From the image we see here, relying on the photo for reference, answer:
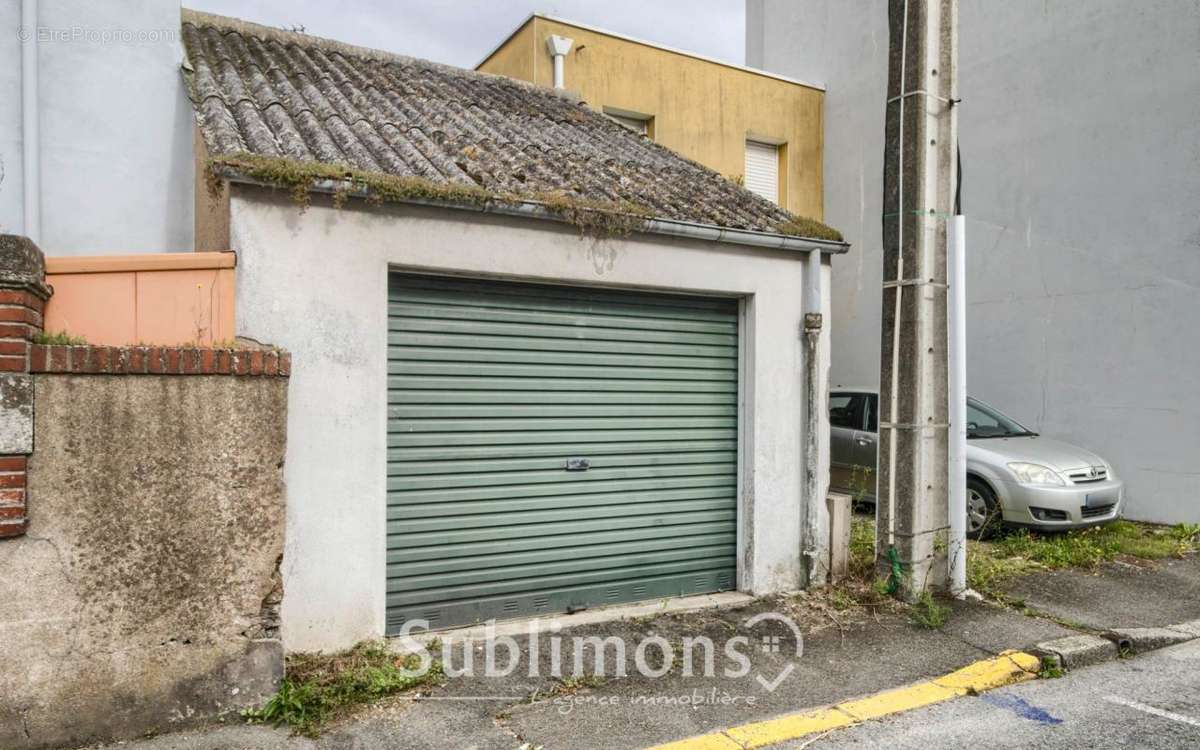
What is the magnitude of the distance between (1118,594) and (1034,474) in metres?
1.77

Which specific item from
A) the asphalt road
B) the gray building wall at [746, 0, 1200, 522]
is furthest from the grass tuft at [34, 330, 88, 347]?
the gray building wall at [746, 0, 1200, 522]

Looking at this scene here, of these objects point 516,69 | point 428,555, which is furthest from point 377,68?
point 428,555

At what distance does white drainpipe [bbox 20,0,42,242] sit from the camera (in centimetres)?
570

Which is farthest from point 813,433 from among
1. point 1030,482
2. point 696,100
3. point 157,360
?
point 696,100

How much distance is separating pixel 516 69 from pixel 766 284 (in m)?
7.08

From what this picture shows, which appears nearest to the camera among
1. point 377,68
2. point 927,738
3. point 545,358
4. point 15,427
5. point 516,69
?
point 15,427

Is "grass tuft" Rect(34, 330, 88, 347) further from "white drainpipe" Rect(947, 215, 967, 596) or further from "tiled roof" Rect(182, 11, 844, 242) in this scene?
"white drainpipe" Rect(947, 215, 967, 596)

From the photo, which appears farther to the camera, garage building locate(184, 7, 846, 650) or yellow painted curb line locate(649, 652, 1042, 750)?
garage building locate(184, 7, 846, 650)

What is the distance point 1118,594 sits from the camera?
6742 millimetres

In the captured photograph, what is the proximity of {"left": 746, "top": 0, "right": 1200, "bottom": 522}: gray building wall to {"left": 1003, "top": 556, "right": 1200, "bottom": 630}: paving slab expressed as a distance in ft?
7.74

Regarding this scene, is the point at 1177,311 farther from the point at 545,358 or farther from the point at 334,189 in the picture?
the point at 334,189

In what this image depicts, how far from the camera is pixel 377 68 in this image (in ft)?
27.4

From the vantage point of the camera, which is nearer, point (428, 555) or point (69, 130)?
point (428, 555)
